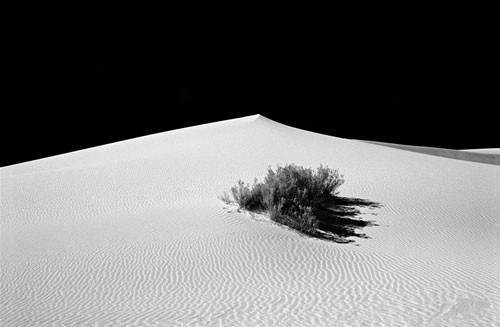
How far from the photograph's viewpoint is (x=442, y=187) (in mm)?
11125

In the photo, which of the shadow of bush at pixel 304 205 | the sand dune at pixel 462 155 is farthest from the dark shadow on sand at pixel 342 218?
the sand dune at pixel 462 155

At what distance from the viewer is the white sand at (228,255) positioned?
195 inches

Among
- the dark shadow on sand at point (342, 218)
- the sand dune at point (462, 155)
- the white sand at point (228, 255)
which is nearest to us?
the white sand at point (228, 255)

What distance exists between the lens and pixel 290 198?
8.39 meters

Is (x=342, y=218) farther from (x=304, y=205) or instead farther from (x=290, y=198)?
(x=290, y=198)

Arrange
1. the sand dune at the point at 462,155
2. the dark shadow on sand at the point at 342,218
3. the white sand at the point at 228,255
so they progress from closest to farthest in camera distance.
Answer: the white sand at the point at 228,255, the dark shadow on sand at the point at 342,218, the sand dune at the point at 462,155

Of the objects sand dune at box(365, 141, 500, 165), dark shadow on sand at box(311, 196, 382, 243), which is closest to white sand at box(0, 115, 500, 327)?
dark shadow on sand at box(311, 196, 382, 243)

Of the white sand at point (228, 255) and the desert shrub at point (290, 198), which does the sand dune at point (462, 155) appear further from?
the desert shrub at point (290, 198)

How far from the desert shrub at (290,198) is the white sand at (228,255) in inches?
12.4

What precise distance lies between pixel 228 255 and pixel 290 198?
210 cm

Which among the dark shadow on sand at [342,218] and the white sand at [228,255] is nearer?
the white sand at [228,255]

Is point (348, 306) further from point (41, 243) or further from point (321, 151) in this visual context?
point (321, 151)

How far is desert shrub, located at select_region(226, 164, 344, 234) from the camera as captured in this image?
7867 mm

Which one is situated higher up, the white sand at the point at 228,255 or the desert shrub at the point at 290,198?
the desert shrub at the point at 290,198
